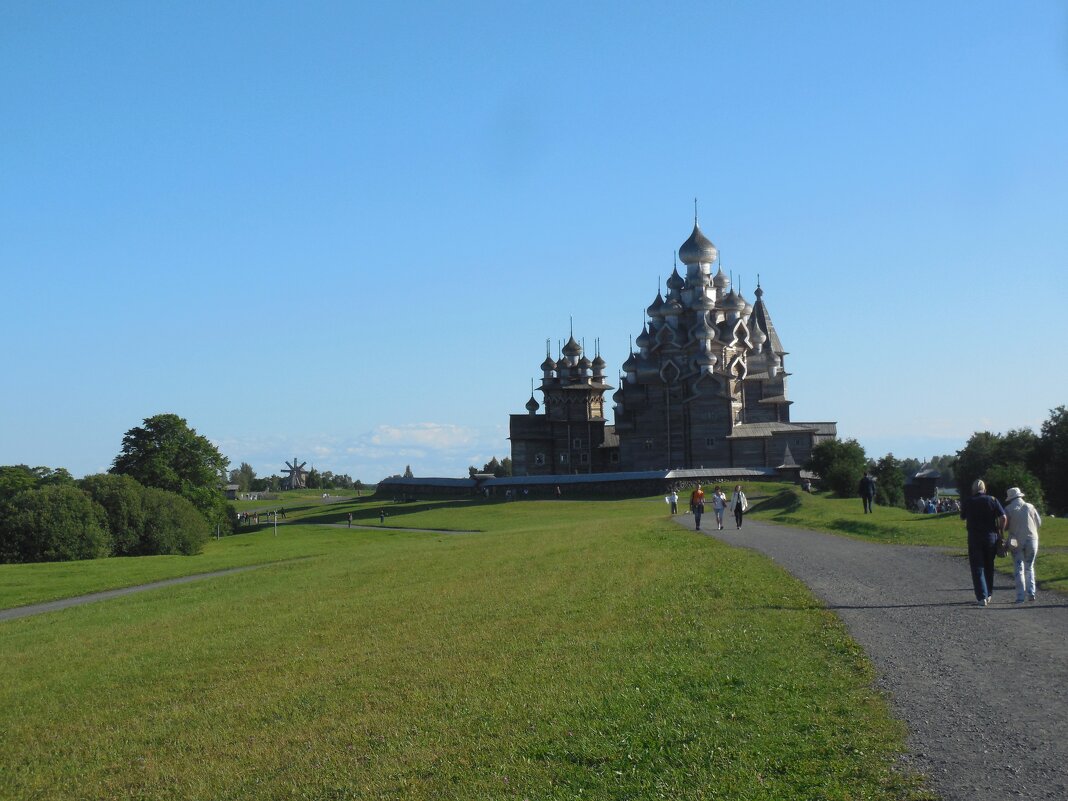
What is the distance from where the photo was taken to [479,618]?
801 inches

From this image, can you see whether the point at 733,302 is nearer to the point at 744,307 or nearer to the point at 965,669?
the point at 744,307

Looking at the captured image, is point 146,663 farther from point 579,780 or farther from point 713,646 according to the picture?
point 579,780

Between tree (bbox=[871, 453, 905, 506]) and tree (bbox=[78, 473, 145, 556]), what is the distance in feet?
153

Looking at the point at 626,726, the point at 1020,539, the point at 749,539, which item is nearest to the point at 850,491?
the point at 749,539

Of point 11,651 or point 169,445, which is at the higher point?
point 169,445

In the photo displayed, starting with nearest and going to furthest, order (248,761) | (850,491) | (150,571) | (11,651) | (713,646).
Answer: (248,761) → (713,646) → (11,651) → (150,571) → (850,491)

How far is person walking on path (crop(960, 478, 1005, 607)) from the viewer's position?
17.4 m

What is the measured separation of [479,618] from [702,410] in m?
69.6

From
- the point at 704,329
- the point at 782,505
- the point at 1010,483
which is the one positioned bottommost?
the point at 782,505

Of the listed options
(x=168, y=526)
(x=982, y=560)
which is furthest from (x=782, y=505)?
(x=982, y=560)

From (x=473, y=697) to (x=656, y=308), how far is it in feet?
270

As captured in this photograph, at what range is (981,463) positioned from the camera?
320ft

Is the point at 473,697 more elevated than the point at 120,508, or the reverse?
the point at 120,508

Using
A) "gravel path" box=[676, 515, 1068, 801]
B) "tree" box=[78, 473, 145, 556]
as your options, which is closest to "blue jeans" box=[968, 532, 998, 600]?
"gravel path" box=[676, 515, 1068, 801]
